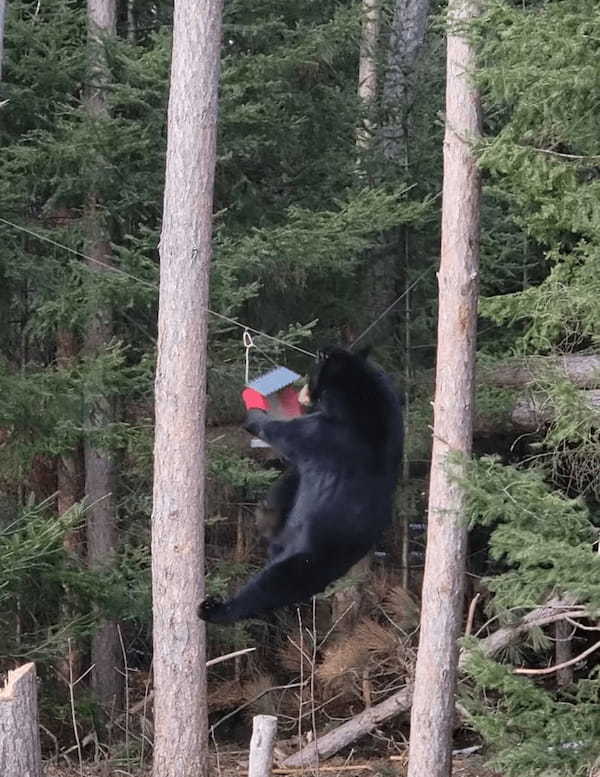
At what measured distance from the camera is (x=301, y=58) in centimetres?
1113

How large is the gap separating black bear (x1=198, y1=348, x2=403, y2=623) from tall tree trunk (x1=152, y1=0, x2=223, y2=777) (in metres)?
2.11

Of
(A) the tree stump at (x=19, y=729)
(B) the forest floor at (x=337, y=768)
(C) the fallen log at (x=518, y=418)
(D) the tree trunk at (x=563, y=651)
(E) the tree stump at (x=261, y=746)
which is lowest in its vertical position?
(B) the forest floor at (x=337, y=768)

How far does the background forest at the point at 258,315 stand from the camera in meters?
8.48

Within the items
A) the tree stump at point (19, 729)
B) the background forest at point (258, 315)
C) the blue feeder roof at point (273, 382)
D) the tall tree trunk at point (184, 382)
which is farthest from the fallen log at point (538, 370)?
the tree stump at point (19, 729)

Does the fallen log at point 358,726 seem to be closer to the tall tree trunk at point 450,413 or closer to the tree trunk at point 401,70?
the tall tree trunk at point 450,413

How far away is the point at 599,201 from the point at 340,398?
5.91 ft

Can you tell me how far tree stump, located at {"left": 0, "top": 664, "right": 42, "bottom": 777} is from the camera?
580cm

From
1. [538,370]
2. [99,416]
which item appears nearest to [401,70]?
[99,416]

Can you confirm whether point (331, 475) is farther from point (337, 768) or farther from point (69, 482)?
point (69, 482)

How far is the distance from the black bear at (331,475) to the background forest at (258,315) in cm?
97

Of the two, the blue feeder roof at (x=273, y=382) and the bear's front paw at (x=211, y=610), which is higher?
the blue feeder roof at (x=273, y=382)

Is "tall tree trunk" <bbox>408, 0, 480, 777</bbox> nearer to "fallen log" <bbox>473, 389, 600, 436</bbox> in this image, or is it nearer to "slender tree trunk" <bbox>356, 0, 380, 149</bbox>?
"fallen log" <bbox>473, 389, 600, 436</bbox>

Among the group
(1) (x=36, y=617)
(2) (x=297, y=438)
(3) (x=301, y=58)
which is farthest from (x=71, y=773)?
(3) (x=301, y=58)

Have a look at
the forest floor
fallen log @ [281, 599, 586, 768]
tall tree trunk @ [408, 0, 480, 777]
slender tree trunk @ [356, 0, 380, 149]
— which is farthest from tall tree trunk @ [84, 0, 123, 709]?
tall tree trunk @ [408, 0, 480, 777]
